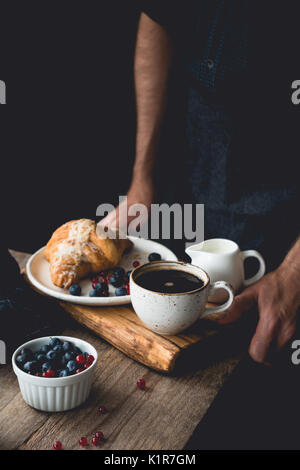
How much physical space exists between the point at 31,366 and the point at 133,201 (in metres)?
0.98

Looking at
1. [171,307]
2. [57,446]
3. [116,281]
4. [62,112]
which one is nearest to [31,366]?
[57,446]

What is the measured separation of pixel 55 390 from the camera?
2.78 ft

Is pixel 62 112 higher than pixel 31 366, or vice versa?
pixel 62 112

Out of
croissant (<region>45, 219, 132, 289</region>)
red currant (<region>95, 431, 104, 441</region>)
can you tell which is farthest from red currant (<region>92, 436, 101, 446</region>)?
croissant (<region>45, 219, 132, 289</region>)

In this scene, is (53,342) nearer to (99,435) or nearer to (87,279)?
(99,435)

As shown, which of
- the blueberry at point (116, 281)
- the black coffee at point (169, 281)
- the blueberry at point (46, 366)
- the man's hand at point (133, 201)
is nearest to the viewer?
the blueberry at point (46, 366)

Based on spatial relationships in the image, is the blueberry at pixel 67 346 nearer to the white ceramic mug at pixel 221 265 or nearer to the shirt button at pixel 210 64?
the white ceramic mug at pixel 221 265

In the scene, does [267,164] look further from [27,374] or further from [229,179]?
[27,374]

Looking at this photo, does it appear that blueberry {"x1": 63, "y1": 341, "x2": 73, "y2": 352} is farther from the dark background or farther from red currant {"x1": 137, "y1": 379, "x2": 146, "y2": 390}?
the dark background

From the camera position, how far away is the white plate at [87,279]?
1134mm

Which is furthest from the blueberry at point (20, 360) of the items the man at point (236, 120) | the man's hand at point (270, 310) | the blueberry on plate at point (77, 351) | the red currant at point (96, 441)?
the man at point (236, 120)

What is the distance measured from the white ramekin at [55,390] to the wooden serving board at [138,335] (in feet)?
0.48

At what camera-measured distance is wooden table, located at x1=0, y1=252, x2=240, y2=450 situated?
2.65ft

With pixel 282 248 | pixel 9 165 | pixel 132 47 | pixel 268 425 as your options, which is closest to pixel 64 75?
pixel 132 47
